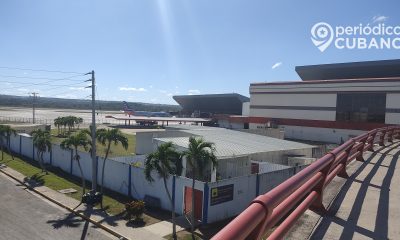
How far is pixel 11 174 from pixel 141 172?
16327mm

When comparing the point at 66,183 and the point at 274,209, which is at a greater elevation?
the point at 274,209

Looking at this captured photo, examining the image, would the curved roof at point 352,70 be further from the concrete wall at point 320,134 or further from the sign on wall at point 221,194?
the sign on wall at point 221,194

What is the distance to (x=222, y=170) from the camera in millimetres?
29078

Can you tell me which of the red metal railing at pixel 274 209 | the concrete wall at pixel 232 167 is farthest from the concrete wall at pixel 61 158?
the red metal railing at pixel 274 209

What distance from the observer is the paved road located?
2067cm

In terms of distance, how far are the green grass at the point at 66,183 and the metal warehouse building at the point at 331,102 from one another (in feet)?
158

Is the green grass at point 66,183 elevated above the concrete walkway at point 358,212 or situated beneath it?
situated beneath

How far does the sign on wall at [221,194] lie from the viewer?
2251 cm

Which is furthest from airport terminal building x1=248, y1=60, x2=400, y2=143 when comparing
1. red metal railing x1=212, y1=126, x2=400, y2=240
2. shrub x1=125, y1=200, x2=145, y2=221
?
red metal railing x1=212, y1=126, x2=400, y2=240

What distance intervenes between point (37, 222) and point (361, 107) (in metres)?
57.9

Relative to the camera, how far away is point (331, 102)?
6800 centimetres

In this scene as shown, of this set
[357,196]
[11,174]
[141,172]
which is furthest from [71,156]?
[357,196]

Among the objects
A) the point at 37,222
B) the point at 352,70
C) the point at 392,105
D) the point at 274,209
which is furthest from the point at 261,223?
the point at 352,70

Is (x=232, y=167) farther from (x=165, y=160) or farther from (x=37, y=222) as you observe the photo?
(x=37, y=222)
